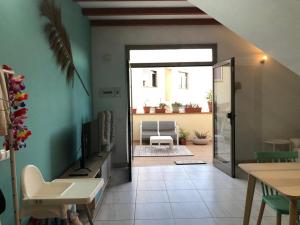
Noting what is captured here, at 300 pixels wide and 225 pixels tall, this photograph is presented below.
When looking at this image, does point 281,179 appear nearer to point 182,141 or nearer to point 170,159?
point 170,159

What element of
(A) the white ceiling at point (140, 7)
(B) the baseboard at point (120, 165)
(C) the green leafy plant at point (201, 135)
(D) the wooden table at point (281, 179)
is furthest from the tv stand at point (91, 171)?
(C) the green leafy plant at point (201, 135)

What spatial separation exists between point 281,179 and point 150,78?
8.52 metres

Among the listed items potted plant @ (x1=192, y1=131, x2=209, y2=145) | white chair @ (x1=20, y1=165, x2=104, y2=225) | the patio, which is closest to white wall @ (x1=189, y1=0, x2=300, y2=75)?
white chair @ (x1=20, y1=165, x2=104, y2=225)

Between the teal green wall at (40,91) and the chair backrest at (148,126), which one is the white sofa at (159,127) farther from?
the teal green wall at (40,91)

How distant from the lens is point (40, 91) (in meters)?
2.87

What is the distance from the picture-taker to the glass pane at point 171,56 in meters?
6.19

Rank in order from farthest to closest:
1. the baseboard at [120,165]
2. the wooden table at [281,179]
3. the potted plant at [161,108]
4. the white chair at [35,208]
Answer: the potted plant at [161,108], the baseboard at [120,165], the white chair at [35,208], the wooden table at [281,179]

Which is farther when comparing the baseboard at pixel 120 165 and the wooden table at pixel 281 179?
the baseboard at pixel 120 165

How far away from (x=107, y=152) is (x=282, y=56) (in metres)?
2.89

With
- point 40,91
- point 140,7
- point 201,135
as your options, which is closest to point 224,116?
point 140,7

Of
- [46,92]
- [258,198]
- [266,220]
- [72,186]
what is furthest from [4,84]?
[258,198]

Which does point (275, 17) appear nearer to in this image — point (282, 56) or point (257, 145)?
point (282, 56)

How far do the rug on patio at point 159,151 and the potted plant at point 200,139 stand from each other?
574 mm

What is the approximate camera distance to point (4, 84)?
5.35 feet
